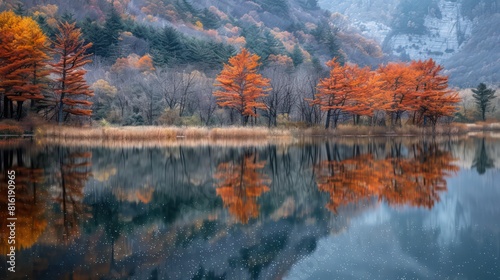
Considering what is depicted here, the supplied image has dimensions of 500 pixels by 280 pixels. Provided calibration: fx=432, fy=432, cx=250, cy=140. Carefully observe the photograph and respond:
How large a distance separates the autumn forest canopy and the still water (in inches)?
828

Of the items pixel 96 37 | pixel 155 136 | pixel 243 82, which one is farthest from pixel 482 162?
pixel 96 37

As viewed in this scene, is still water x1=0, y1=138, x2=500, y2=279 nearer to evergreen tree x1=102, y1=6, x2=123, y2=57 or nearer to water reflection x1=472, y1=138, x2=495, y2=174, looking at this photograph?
water reflection x1=472, y1=138, x2=495, y2=174

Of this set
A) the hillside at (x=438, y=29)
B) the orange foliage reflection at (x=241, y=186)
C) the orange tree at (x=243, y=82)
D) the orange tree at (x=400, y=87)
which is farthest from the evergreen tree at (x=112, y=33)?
the hillside at (x=438, y=29)

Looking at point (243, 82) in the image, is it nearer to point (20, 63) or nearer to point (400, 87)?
point (400, 87)

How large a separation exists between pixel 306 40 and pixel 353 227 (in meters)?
99.2

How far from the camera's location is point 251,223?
8.98 m

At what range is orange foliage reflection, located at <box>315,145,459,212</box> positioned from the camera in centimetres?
1145

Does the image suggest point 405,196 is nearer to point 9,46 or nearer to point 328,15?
point 9,46

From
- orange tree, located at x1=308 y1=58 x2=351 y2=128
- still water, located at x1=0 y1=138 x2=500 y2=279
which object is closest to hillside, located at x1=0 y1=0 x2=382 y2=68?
orange tree, located at x1=308 y1=58 x2=351 y2=128

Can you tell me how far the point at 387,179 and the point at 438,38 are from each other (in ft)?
587

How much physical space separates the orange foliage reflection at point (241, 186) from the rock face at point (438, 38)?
528 ft

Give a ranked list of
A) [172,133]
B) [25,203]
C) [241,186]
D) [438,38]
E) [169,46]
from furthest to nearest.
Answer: [438,38], [169,46], [172,133], [241,186], [25,203]

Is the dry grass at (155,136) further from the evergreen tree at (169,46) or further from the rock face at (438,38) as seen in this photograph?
the rock face at (438,38)

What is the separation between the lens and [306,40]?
104000mm
